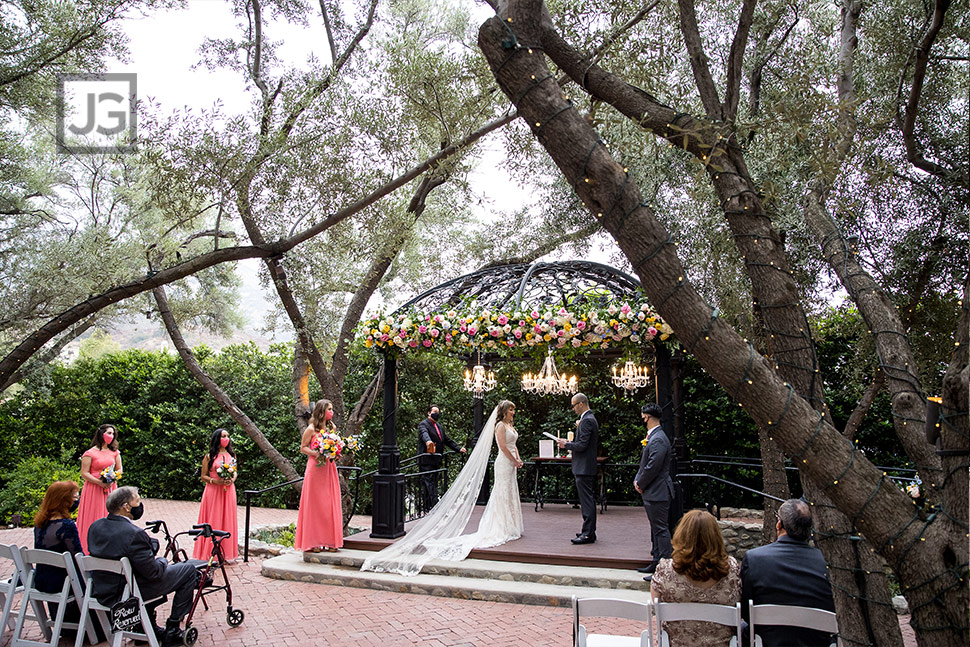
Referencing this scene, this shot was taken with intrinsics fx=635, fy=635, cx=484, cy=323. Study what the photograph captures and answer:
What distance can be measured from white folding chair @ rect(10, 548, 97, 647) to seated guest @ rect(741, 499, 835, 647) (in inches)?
188

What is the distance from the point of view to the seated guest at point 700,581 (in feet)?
11.9

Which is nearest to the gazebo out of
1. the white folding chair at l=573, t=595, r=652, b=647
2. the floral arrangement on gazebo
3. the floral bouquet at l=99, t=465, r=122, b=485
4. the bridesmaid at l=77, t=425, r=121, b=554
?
the floral arrangement on gazebo

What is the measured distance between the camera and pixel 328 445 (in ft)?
25.3

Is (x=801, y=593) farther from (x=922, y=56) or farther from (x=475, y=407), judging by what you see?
(x=475, y=407)

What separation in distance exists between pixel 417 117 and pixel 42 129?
366 inches

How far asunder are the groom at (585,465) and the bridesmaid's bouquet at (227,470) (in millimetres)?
4309

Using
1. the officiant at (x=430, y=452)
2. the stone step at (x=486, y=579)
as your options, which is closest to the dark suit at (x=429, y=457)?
the officiant at (x=430, y=452)

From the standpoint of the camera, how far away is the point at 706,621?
357cm

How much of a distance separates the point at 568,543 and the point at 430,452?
3.01 m

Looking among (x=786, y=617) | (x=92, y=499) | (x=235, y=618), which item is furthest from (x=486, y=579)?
(x=92, y=499)

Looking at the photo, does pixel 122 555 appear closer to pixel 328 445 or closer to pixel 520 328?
pixel 328 445

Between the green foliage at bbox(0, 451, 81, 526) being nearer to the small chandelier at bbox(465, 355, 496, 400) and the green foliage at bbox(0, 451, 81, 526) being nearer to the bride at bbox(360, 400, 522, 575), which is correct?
the bride at bbox(360, 400, 522, 575)

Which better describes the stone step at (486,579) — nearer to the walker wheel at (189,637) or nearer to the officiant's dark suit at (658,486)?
the officiant's dark suit at (658,486)

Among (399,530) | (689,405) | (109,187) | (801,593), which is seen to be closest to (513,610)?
(399,530)
